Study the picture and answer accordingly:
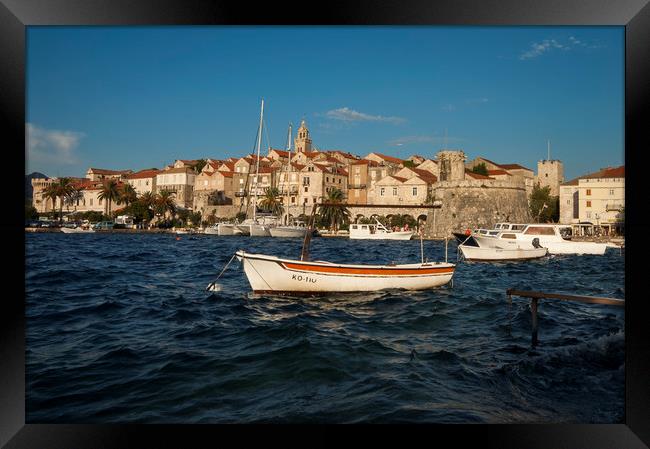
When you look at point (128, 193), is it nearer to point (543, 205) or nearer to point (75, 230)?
point (75, 230)

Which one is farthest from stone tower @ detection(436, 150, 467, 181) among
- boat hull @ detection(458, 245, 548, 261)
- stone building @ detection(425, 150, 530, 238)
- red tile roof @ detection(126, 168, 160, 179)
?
red tile roof @ detection(126, 168, 160, 179)

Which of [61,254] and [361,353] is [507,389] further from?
[61,254]

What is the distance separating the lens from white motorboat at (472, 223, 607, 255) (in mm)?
21531

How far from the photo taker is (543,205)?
41.2m

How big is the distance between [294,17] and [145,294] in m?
7.75

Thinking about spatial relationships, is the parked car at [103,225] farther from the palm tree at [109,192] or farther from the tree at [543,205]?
the tree at [543,205]

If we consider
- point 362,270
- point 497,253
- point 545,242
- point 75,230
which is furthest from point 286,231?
point 362,270

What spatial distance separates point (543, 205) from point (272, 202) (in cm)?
2273

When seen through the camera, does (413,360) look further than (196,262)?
No

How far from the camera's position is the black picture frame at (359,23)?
10.2ft

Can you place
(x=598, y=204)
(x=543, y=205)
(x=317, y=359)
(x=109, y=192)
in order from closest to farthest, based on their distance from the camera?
(x=317, y=359)
(x=109, y=192)
(x=598, y=204)
(x=543, y=205)

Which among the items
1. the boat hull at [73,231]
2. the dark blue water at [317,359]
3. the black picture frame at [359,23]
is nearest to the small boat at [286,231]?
the boat hull at [73,231]

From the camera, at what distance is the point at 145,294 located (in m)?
9.78
